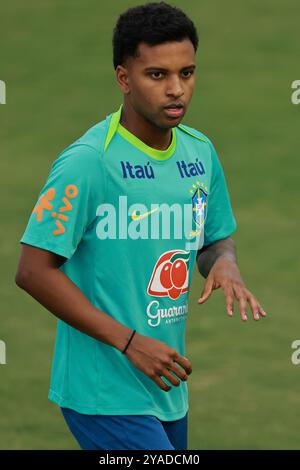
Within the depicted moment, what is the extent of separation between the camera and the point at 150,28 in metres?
5.85

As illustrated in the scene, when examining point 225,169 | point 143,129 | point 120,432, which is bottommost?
point 120,432

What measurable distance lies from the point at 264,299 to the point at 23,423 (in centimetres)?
285

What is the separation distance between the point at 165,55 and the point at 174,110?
220 millimetres

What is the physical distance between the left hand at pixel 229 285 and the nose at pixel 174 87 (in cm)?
80

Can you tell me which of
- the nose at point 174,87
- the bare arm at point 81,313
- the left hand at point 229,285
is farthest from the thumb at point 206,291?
the nose at point 174,87

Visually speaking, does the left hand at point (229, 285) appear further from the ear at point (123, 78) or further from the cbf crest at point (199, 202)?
the ear at point (123, 78)

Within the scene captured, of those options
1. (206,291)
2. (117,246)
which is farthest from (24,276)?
(206,291)

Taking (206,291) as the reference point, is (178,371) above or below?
below

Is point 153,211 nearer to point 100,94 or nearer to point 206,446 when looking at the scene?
point 206,446

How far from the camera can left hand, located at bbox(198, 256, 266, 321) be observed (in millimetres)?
5909

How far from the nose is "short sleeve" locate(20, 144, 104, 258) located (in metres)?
0.39

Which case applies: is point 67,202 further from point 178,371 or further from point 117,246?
point 178,371

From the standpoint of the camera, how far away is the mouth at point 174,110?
5824 millimetres

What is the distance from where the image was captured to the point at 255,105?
16031 mm
